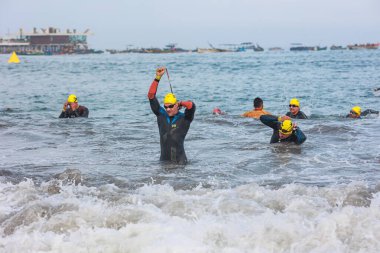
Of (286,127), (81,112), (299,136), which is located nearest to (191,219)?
(286,127)

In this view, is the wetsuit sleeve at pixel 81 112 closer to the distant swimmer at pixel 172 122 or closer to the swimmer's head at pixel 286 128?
the swimmer's head at pixel 286 128

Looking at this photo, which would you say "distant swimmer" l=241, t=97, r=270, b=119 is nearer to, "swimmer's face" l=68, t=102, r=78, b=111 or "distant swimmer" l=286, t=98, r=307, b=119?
"distant swimmer" l=286, t=98, r=307, b=119

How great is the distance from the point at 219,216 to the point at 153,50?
531 feet

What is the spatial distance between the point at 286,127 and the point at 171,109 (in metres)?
3.15

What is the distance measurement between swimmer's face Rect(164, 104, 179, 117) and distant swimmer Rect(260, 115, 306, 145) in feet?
8.95

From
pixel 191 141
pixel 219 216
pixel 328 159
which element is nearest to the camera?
pixel 219 216

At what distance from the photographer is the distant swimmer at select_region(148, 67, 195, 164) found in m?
10.3

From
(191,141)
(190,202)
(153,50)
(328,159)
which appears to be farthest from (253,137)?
(153,50)

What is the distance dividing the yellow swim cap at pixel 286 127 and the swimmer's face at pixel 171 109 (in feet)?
9.55

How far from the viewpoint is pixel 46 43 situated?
18038 centimetres

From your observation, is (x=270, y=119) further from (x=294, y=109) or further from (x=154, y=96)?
(x=294, y=109)

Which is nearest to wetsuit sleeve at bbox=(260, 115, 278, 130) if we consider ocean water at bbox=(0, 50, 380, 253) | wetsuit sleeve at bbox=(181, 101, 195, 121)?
ocean water at bbox=(0, 50, 380, 253)

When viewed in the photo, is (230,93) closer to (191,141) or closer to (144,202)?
(191,141)

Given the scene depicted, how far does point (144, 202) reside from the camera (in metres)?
8.32
